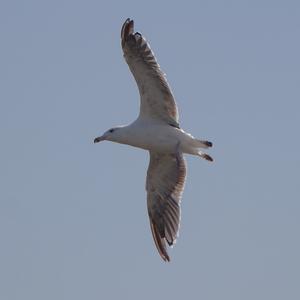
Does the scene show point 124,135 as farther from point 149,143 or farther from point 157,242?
point 157,242

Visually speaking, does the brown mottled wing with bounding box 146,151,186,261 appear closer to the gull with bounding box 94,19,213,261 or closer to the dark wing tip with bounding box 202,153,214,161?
the gull with bounding box 94,19,213,261

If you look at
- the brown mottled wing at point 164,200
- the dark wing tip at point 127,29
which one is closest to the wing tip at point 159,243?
the brown mottled wing at point 164,200

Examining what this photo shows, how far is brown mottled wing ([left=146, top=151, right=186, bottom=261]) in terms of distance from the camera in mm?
24422

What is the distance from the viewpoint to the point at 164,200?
24.7 m

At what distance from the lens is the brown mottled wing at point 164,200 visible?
2442 centimetres

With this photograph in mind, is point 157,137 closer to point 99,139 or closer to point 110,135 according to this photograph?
point 110,135

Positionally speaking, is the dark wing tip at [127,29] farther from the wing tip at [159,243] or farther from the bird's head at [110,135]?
the wing tip at [159,243]

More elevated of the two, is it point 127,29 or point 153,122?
point 127,29

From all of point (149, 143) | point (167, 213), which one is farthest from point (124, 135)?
point (167, 213)

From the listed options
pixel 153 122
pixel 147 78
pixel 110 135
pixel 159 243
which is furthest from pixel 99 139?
pixel 159 243

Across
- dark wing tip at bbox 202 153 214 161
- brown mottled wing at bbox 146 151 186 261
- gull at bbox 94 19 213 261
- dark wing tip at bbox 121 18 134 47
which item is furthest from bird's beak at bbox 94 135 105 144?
dark wing tip at bbox 202 153 214 161

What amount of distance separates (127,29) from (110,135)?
216 centimetres

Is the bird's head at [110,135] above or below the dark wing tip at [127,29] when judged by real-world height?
below

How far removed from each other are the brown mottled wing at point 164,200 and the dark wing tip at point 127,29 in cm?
260
